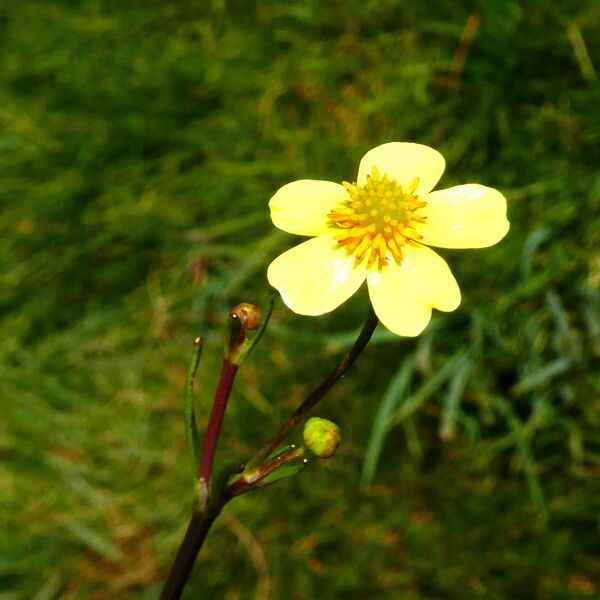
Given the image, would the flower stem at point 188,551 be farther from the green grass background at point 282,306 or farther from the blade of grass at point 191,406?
the green grass background at point 282,306

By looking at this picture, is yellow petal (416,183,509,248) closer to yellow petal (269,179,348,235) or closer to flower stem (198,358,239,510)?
yellow petal (269,179,348,235)

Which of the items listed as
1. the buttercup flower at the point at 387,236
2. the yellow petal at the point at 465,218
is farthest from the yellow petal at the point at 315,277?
the yellow petal at the point at 465,218

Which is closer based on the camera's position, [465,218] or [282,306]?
[465,218]

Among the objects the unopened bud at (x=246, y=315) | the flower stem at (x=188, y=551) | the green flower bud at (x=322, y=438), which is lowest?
the flower stem at (x=188, y=551)

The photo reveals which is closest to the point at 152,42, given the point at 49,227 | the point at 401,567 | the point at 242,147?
the point at 242,147

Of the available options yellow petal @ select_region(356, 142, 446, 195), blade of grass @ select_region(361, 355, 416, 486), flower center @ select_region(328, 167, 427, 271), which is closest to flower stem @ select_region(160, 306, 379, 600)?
flower center @ select_region(328, 167, 427, 271)

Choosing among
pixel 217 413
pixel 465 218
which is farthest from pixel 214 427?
pixel 465 218

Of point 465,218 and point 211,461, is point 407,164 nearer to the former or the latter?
point 465,218
